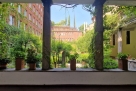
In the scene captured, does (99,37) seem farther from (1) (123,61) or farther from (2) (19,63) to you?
(2) (19,63)

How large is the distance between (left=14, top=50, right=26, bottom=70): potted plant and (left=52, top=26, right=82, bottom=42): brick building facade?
1097 mm

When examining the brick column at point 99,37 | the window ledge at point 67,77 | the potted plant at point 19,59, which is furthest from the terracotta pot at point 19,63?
the brick column at point 99,37

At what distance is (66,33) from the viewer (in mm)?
4309

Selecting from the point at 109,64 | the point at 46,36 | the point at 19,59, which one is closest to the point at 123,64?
the point at 109,64

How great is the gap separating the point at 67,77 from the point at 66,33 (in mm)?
1477

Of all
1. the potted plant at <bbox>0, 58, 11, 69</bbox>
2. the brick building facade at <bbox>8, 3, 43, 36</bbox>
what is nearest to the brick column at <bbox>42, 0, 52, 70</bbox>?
the brick building facade at <bbox>8, 3, 43, 36</bbox>

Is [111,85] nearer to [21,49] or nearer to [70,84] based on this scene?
[70,84]

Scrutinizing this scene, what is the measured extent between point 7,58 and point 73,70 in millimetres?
1815

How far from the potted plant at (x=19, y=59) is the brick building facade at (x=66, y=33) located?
3.60 ft

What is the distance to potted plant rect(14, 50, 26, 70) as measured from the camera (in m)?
3.53

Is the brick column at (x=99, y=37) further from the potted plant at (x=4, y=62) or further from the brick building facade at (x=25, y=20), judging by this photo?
the potted plant at (x=4, y=62)

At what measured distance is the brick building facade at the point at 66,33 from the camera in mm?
4126

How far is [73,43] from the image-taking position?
413 centimetres

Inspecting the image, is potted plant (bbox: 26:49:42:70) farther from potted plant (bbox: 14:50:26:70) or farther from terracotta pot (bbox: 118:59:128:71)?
terracotta pot (bbox: 118:59:128:71)
